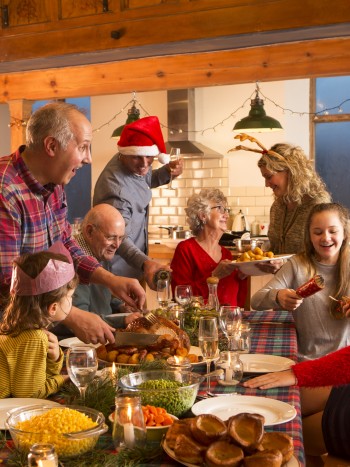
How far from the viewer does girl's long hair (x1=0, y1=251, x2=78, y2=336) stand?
207 cm

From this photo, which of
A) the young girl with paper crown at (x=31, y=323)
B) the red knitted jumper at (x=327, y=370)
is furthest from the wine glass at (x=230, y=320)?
the young girl with paper crown at (x=31, y=323)

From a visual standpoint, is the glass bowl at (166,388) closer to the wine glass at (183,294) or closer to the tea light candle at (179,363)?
the tea light candle at (179,363)

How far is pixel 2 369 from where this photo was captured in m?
2.04

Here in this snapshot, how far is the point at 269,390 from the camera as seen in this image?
2221 mm

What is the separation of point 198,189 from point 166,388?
7.29 metres

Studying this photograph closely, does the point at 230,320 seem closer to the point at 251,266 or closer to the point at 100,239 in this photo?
the point at 100,239

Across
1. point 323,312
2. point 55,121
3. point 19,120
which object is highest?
point 19,120

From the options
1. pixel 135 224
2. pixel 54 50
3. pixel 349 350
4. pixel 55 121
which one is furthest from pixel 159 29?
pixel 349 350

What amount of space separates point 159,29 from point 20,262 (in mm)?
3138

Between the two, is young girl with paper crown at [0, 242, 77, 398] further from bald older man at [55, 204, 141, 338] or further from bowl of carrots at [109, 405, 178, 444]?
bald older man at [55, 204, 141, 338]

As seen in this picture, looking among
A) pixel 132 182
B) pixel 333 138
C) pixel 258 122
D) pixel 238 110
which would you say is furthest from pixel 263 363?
pixel 333 138

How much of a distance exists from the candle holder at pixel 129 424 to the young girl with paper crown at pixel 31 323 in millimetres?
497

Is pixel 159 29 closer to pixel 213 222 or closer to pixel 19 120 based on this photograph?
pixel 213 222

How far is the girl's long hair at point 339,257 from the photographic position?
344 centimetres
